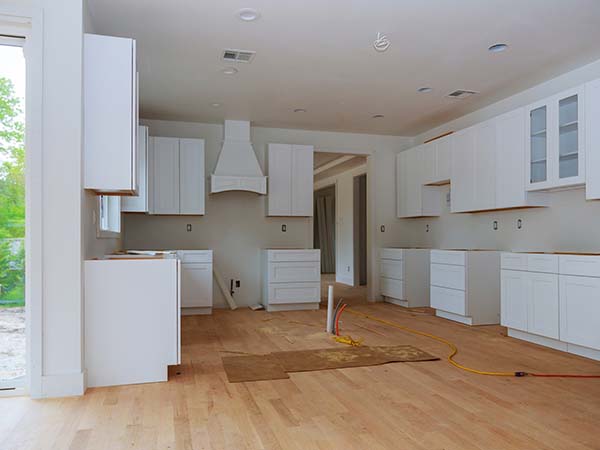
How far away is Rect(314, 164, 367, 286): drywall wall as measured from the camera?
32.6 feet

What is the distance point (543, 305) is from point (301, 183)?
3.63 metres

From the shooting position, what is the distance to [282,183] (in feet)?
22.3

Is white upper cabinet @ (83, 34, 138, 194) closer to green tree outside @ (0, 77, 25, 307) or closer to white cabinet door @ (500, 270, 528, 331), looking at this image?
green tree outside @ (0, 77, 25, 307)

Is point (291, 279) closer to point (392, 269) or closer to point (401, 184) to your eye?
point (392, 269)

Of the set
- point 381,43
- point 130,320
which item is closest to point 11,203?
point 130,320

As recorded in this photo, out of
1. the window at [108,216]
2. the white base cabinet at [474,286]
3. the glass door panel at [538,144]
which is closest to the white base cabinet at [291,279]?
the white base cabinet at [474,286]

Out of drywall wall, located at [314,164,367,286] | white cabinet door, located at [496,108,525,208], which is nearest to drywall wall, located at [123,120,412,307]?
drywall wall, located at [314,164,367,286]

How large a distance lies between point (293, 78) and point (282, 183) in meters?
2.13

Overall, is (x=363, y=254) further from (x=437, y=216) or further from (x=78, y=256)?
(x=78, y=256)

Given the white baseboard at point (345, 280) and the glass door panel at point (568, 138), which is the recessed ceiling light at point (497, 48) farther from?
the white baseboard at point (345, 280)

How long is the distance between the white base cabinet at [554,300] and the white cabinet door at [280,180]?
310 centimetres

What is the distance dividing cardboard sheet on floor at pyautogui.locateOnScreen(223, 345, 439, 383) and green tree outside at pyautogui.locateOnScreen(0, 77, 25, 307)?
1.51 meters

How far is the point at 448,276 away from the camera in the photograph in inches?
220

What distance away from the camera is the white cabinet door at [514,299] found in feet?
14.6
